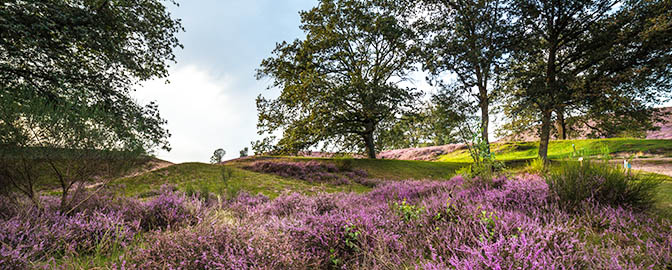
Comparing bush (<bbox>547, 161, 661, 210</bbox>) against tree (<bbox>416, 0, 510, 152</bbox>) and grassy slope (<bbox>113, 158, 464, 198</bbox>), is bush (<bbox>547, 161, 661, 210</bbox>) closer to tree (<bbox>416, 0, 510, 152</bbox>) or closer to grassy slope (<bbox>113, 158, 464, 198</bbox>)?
grassy slope (<bbox>113, 158, 464, 198</bbox>)

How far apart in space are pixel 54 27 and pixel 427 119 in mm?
18032

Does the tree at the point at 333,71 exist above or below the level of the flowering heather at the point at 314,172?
above

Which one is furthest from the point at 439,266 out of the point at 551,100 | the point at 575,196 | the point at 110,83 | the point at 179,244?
the point at 551,100

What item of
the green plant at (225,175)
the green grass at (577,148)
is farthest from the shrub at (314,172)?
the green grass at (577,148)

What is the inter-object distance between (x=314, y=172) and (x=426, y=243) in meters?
9.95

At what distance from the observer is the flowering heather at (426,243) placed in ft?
5.53

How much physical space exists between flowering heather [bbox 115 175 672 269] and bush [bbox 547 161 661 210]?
231 millimetres

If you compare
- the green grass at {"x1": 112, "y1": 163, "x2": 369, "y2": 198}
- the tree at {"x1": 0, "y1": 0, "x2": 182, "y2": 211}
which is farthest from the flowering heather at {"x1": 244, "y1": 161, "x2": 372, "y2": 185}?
the tree at {"x1": 0, "y1": 0, "x2": 182, "y2": 211}

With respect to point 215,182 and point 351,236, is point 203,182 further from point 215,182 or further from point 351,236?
point 351,236

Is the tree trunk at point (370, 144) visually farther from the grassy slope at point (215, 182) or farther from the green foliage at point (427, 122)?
the grassy slope at point (215, 182)

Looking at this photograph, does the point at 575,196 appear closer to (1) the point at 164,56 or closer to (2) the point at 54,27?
(2) the point at 54,27

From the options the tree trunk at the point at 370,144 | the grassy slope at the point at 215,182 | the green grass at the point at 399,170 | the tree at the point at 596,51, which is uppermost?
the tree at the point at 596,51

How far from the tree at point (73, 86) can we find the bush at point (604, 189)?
6492 millimetres

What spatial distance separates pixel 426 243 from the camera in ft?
7.04
